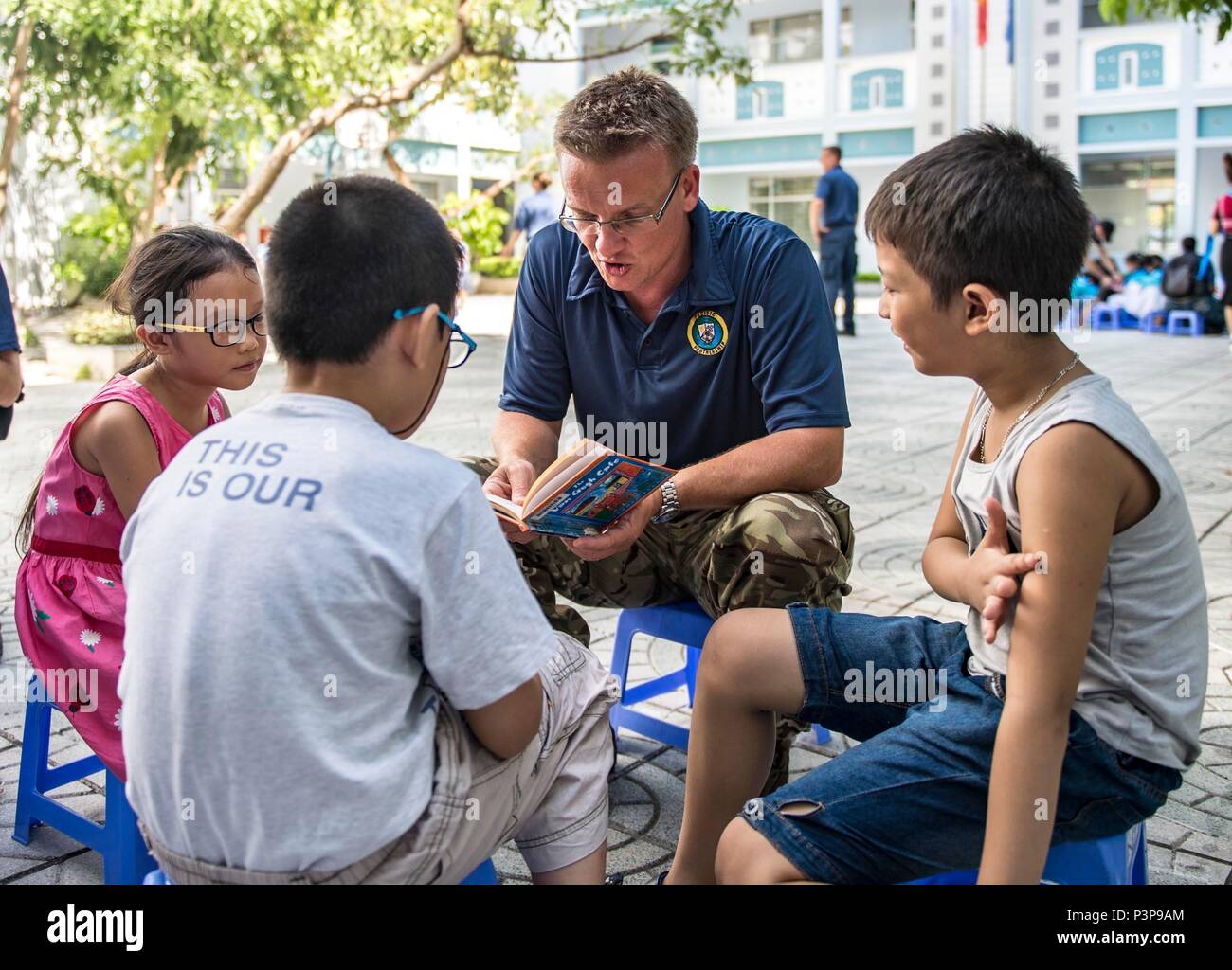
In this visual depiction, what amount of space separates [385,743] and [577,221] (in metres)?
1.57

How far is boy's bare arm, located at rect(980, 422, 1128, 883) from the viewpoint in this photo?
1.60 m

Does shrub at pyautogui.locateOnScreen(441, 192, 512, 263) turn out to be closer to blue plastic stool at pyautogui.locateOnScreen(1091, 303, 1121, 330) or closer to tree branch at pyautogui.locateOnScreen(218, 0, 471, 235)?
blue plastic stool at pyautogui.locateOnScreen(1091, 303, 1121, 330)

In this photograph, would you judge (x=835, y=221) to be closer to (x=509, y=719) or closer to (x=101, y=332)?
(x=101, y=332)

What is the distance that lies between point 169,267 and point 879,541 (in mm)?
3136

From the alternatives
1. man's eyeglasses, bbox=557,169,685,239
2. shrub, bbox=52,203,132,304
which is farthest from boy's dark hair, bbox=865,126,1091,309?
shrub, bbox=52,203,132,304

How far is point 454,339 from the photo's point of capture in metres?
1.72

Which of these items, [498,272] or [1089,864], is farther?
[498,272]

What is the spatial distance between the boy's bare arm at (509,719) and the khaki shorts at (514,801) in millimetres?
39

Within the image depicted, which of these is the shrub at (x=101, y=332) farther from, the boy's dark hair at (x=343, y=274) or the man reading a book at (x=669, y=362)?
the boy's dark hair at (x=343, y=274)

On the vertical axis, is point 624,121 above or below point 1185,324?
above

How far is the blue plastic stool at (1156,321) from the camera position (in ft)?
51.1

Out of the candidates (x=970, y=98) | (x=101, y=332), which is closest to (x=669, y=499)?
(x=101, y=332)
